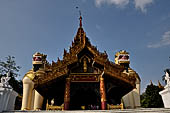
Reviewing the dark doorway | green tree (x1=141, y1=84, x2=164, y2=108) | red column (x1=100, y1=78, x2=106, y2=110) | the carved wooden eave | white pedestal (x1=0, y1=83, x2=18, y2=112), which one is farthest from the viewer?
green tree (x1=141, y1=84, x2=164, y2=108)

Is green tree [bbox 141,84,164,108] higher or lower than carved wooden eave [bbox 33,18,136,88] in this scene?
lower

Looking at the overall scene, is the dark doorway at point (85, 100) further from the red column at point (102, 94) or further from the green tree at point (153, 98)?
the green tree at point (153, 98)

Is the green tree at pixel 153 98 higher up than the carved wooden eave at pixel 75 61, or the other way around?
the carved wooden eave at pixel 75 61

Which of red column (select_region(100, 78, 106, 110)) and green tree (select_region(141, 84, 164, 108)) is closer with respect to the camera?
red column (select_region(100, 78, 106, 110))

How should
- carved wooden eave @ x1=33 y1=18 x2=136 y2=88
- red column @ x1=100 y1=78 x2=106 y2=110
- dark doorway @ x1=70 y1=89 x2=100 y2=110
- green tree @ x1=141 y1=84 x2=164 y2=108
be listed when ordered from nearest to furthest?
red column @ x1=100 y1=78 x2=106 y2=110 < carved wooden eave @ x1=33 y1=18 x2=136 y2=88 < dark doorway @ x1=70 y1=89 x2=100 y2=110 < green tree @ x1=141 y1=84 x2=164 y2=108

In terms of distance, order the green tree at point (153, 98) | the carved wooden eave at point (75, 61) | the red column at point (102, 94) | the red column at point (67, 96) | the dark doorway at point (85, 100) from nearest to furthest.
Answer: the red column at point (67, 96), the red column at point (102, 94), the carved wooden eave at point (75, 61), the dark doorway at point (85, 100), the green tree at point (153, 98)

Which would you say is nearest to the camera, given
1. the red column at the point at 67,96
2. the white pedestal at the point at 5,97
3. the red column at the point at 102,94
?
the white pedestal at the point at 5,97

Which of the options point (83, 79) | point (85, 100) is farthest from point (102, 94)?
point (85, 100)

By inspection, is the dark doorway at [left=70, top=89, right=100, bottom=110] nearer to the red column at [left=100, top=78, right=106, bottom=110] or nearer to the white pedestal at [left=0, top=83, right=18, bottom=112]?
the red column at [left=100, top=78, right=106, bottom=110]

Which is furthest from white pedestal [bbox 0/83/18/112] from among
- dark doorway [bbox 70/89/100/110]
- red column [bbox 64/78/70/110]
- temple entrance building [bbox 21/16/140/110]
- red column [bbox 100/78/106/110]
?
dark doorway [bbox 70/89/100/110]

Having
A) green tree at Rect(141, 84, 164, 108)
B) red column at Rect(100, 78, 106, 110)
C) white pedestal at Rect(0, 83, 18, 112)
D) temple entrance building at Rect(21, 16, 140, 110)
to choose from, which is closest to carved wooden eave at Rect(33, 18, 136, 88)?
temple entrance building at Rect(21, 16, 140, 110)

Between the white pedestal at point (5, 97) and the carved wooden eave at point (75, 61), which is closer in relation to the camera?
the white pedestal at point (5, 97)

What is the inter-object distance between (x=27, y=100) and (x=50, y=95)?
515cm

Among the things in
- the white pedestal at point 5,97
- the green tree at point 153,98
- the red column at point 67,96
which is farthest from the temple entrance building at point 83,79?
the green tree at point 153,98
